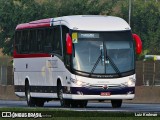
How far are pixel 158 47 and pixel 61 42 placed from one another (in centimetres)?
7167

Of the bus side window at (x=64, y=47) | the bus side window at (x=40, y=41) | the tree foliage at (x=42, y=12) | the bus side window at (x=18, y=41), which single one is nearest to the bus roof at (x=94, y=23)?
the bus side window at (x=64, y=47)

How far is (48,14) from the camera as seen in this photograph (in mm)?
98438

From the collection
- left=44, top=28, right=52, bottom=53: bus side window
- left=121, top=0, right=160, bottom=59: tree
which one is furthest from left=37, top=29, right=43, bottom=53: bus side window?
left=121, top=0, right=160, bottom=59: tree

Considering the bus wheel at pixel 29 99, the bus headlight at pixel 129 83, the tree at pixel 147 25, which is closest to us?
the bus headlight at pixel 129 83

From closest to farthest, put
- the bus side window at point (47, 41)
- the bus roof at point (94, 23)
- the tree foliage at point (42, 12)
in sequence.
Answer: the bus roof at point (94, 23)
the bus side window at point (47, 41)
the tree foliage at point (42, 12)

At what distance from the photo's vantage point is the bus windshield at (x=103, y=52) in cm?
3628

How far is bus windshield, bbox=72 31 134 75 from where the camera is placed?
36.3 metres

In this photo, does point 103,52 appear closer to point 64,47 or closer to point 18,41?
point 64,47

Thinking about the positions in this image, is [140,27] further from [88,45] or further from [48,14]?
[88,45]

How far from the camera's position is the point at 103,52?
36469mm

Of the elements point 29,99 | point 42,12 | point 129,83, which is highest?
point 129,83

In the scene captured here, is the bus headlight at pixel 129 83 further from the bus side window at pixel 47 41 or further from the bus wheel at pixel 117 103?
the bus side window at pixel 47 41

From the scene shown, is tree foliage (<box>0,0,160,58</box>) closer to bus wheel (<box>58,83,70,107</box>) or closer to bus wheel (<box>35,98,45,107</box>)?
bus wheel (<box>35,98,45,107</box>)

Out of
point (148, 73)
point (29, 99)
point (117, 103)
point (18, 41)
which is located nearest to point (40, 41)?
point (29, 99)
